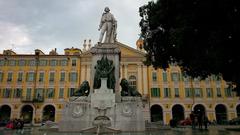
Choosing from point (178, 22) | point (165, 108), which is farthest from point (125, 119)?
point (165, 108)

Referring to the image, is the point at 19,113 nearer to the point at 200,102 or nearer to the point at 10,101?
the point at 10,101

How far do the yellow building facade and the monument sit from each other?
34899 mm

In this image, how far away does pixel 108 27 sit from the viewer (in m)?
19.0

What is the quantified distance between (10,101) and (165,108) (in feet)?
109

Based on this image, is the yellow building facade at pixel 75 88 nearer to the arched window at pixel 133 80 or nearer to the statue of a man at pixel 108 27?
the arched window at pixel 133 80

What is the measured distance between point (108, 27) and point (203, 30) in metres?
7.89

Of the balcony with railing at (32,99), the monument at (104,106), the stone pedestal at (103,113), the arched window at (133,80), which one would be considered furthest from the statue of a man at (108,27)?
the balcony with railing at (32,99)

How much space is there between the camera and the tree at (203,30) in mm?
12164

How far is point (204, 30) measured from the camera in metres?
13.5

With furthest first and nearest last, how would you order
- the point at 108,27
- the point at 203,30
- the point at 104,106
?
the point at 108,27, the point at 104,106, the point at 203,30

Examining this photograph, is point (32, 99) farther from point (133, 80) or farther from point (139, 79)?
point (139, 79)

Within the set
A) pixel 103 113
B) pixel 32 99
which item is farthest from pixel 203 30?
pixel 32 99

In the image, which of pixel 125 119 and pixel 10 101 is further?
pixel 10 101

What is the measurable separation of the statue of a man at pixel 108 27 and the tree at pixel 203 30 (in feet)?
11.1
